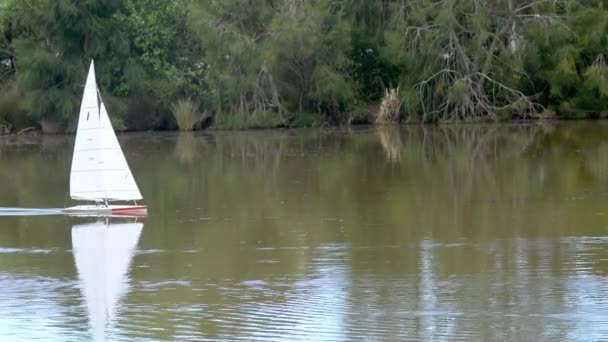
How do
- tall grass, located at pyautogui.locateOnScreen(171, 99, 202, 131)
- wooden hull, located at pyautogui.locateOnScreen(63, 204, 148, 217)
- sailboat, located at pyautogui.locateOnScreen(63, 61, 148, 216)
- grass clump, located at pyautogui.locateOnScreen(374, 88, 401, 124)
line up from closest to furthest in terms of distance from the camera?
wooden hull, located at pyautogui.locateOnScreen(63, 204, 148, 217) < sailboat, located at pyautogui.locateOnScreen(63, 61, 148, 216) < grass clump, located at pyautogui.locateOnScreen(374, 88, 401, 124) < tall grass, located at pyautogui.locateOnScreen(171, 99, 202, 131)

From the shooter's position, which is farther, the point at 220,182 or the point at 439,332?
the point at 220,182

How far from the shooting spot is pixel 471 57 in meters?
37.5

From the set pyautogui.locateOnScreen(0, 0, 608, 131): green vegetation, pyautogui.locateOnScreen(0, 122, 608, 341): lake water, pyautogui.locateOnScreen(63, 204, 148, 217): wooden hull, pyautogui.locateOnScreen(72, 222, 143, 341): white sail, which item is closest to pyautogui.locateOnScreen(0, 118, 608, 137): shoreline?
pyautogui.locateOnScreen(0, 0, 608, 131): green vegetation

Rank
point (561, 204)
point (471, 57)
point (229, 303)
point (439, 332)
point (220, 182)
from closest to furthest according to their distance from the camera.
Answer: point (439, 332)
point (229, 303)
point (561, 204)
point (220, 182)
point (471, 57)

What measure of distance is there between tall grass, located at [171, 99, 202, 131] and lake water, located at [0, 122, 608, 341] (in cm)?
1255

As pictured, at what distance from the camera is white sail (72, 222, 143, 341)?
11.8 m

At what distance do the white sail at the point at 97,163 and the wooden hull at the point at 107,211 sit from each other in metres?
0.26

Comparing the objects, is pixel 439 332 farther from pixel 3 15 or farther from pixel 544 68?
pixel 3 15

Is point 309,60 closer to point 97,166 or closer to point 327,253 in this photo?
point 97,166

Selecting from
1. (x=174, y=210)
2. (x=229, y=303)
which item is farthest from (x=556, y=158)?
(x=229, y=303)

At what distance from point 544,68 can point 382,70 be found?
544 cm

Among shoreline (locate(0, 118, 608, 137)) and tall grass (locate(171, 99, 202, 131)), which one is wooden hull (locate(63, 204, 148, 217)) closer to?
shoreline (locate(0, 118, 608, 137))

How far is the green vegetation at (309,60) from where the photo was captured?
3741 cm

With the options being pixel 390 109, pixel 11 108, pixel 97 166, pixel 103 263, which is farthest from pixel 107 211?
pixel 11 108
